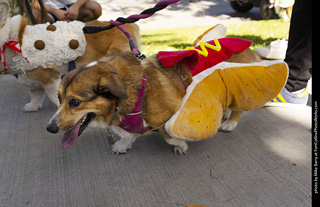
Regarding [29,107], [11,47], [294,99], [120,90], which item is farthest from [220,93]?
[29,107]

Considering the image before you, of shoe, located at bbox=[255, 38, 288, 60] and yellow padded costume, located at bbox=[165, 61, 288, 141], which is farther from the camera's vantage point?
shoe, located at bbox=[255, 38, 288, 60]

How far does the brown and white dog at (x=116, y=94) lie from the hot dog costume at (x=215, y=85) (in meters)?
0.09

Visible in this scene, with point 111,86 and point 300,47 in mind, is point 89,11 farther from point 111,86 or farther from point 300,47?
point 300,47

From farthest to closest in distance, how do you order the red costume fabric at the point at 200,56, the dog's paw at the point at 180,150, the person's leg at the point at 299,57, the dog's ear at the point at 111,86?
the person's leg at the point at 299,57 → the dog's paw at the point at 180,150 → the red costume fabric at the point at 200,56 → the dog's ear at the point at 111,86

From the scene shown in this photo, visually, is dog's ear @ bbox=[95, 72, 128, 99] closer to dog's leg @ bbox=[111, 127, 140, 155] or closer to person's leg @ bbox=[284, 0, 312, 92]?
dog's leg @ bbox=[111, 127, 140, 155]

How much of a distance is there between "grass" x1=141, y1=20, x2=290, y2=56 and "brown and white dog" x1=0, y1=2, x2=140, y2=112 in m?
1.82

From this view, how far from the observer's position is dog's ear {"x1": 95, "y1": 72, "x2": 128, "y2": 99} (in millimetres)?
1997

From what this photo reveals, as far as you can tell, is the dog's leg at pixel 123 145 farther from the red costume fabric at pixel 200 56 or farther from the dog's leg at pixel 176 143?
the red costume fabric at pixel 200 56

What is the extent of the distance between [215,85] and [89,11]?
9.72 ft

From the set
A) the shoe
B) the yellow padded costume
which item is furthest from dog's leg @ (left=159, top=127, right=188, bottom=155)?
the shoe

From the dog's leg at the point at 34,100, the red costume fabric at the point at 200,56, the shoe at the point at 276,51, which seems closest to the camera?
the red costume fabric at the point at 200,56

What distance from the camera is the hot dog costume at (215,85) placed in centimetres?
240

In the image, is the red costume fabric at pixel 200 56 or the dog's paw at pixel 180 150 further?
the dog's paw at pixel 180 150

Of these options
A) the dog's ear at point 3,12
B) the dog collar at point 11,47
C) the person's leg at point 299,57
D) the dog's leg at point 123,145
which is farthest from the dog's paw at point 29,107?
the person's leg at point 299,57
